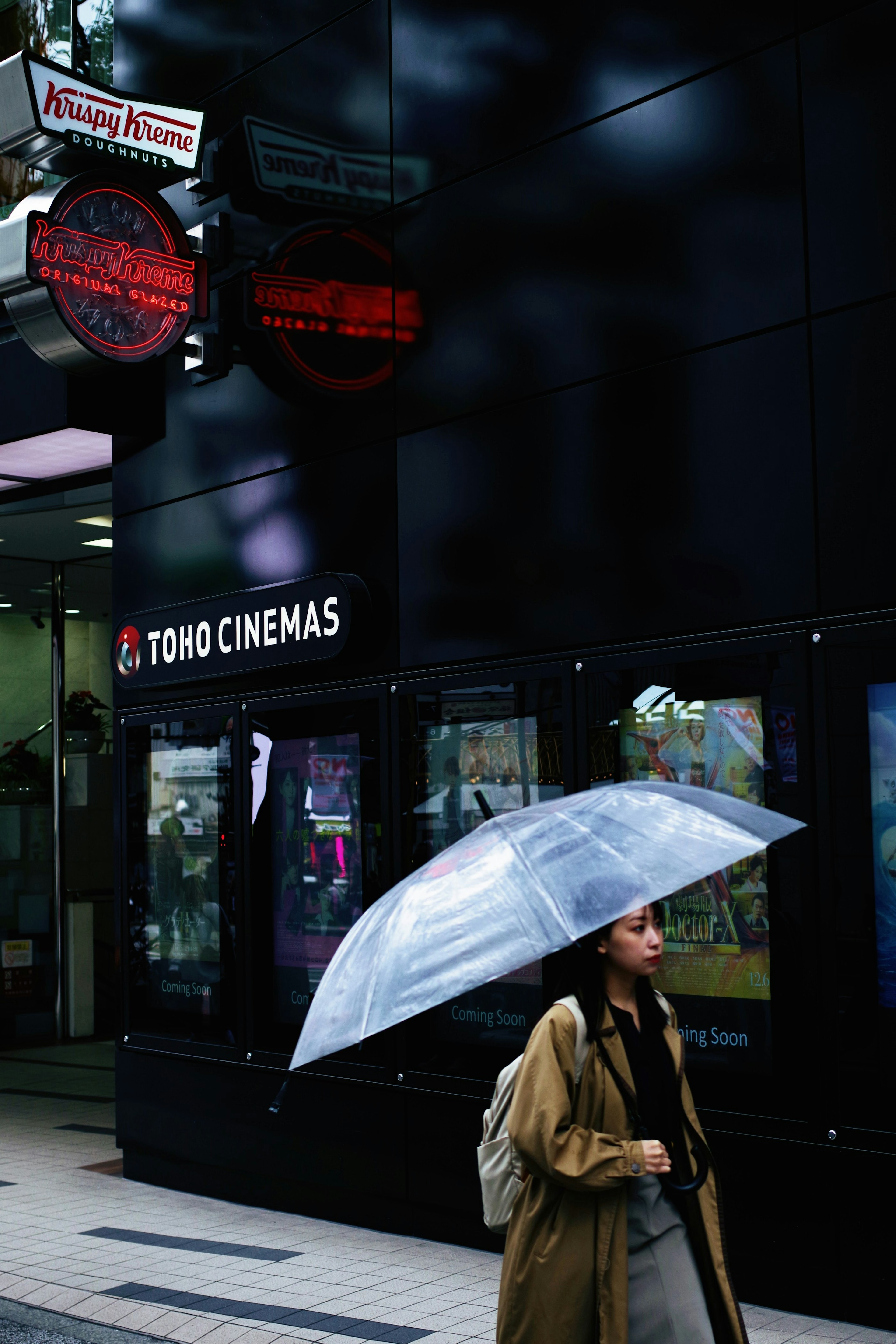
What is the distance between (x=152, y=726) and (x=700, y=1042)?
437 centimetres

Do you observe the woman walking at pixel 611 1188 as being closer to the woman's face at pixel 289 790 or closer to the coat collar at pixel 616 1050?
the coat collar at pixel 616 1050

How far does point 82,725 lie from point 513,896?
13147 millimetres

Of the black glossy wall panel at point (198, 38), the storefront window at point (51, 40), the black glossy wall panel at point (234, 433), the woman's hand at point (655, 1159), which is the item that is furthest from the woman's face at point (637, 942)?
the storefront window at point (51, 40)

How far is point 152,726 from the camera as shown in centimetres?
884

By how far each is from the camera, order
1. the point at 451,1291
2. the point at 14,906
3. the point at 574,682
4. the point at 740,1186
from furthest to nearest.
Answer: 1. the point at 14,906
2. the point at 574,682
3. the point at 451,1291
4. the point at 740,1186

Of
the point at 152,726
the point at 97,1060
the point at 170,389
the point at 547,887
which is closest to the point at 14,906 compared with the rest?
the point at 97,1060

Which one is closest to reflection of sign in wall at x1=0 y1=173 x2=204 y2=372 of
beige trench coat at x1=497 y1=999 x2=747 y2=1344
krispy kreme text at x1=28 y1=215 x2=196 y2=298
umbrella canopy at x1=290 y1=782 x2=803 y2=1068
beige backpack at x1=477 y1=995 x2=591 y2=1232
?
krispy kreme text at x1=28 y1=215 x2=196 y2=298

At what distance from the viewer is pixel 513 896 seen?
3.02m

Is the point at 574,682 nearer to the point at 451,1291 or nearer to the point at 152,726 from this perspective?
the point at 451,1291

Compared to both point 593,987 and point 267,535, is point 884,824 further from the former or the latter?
point 267,535

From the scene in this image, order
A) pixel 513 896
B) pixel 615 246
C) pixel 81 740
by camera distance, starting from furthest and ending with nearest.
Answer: pixel 81 740, pixel 615 246, pixel 513 896

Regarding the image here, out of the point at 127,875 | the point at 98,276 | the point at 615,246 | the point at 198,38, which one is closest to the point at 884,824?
the point at 615,246

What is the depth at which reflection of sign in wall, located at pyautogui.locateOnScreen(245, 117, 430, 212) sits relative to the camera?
7367mm

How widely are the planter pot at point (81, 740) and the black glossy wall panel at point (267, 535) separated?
6.65 meters
